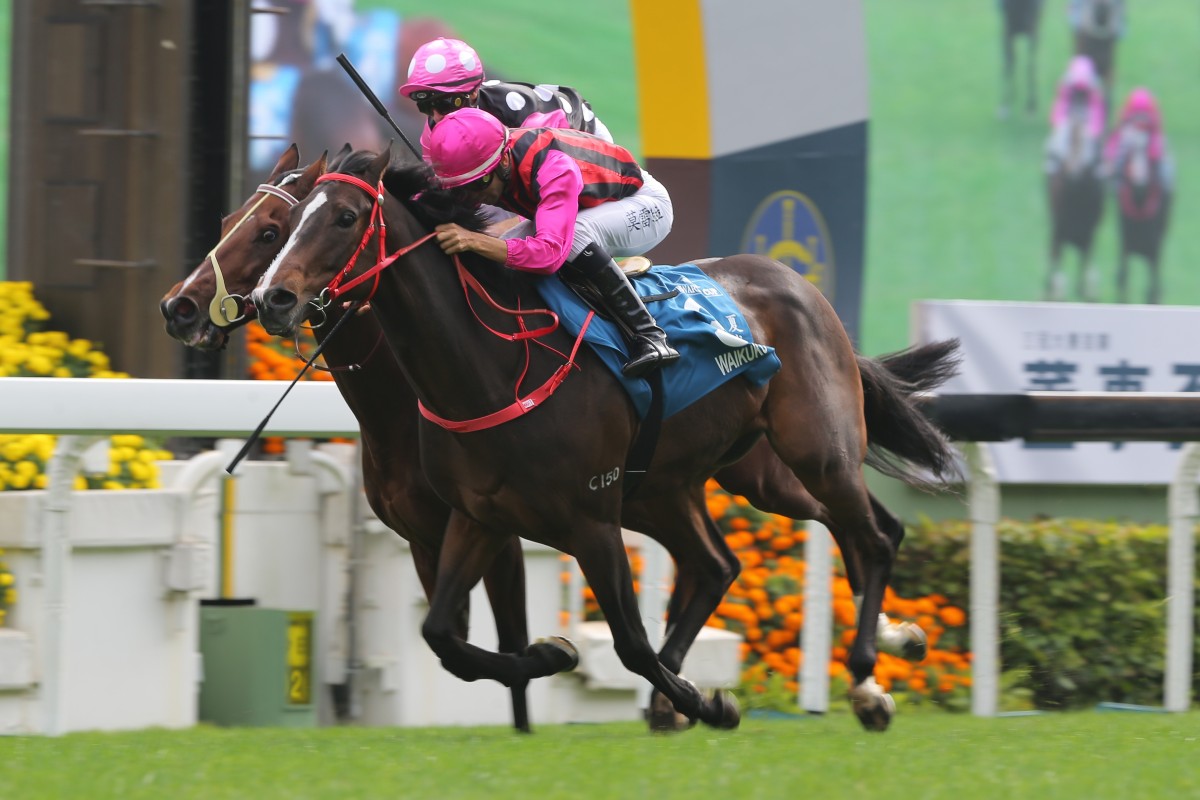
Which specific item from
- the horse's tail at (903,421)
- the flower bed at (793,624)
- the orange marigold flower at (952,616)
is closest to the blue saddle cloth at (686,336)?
the horse's tail at (903,421)

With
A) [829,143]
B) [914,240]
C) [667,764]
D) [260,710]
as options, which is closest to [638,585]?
[260,710]

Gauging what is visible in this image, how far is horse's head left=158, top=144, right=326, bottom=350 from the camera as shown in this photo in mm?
4844

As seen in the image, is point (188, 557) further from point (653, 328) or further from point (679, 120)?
point (679, 120)

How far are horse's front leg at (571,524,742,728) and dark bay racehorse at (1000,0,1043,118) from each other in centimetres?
651

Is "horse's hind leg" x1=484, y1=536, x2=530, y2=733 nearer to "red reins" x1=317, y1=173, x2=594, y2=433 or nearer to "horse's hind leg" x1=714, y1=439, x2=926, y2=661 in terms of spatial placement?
"red reins" x1=317, y1=173, x2=594, y2=433

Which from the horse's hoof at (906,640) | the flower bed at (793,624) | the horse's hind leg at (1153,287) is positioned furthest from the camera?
the horse's hind leg at (1153,287)

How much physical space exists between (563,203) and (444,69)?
481 mm

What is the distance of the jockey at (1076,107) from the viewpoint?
35.0 ft

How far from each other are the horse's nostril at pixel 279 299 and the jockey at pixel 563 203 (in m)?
0.51

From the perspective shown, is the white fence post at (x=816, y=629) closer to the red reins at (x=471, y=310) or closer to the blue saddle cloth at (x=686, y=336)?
the blue saddle cloth at (x=686, y=336)

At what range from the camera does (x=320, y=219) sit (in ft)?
15.0

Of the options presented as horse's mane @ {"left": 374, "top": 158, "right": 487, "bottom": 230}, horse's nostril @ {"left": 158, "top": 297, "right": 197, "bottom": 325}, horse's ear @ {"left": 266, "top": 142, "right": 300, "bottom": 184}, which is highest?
horse's ear @ {"left": 266, "top": 142, "right": 300, "bottom": 184}

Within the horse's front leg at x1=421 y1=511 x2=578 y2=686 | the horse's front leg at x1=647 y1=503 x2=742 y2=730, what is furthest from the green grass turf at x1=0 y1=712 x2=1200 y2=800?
the horse's front leg at x1=647 y1=503 x2=742 y2=730

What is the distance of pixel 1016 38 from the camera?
1088 centimetres
